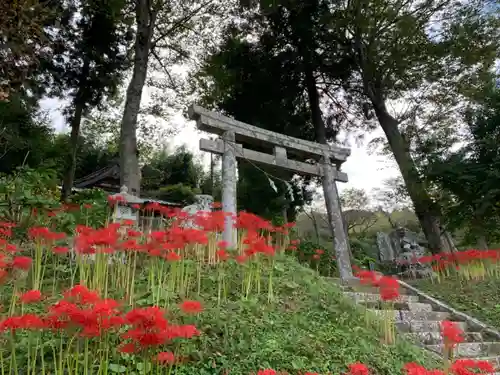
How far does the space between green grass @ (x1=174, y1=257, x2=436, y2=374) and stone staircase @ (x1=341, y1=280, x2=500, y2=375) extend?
0.57m

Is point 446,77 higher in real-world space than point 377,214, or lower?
higher

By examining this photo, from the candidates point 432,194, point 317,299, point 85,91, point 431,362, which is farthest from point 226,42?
point 431,362

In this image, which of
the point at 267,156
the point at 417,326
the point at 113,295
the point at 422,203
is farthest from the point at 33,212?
the point at 422,203

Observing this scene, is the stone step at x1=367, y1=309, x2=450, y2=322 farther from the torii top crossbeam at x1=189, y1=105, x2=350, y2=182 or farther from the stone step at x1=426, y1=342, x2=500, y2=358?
the torii top crossbeam at x1=189, y1=105, x2=350, y2=182

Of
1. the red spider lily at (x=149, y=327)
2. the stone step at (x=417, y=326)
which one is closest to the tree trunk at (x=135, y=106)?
the stone step at (x=417, y=326)

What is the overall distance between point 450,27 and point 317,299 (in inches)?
341

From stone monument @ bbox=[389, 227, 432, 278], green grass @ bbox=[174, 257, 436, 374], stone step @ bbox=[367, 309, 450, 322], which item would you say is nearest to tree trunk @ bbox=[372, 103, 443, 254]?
stone step @ bbox=[367, 309, 450, 322]

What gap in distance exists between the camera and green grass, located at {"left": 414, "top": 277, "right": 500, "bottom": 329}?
5.82m

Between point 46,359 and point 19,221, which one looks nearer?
point 46,359

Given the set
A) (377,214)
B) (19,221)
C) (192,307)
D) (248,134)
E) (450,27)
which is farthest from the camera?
(377,214)

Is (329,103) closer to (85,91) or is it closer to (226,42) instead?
(226,42)

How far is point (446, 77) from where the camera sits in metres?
10.2

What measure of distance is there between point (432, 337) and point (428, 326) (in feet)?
0.68

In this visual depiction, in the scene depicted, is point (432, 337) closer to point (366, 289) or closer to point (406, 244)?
point (366, 289)
